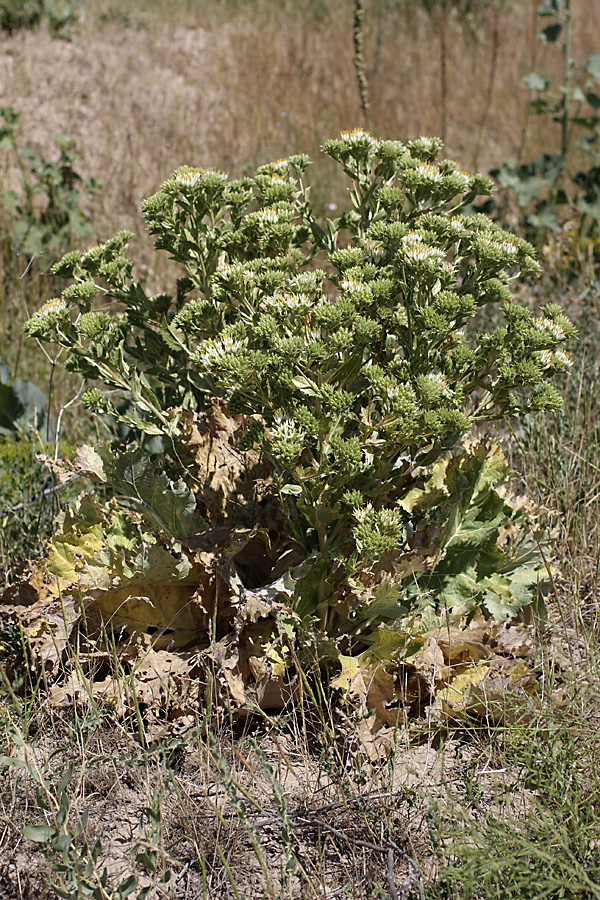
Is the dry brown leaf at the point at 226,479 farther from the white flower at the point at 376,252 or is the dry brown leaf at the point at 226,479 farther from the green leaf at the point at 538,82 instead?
the green leaf at the point at 538,82

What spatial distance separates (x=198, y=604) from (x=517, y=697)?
101cm

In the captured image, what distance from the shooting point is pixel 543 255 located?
17.4 ft

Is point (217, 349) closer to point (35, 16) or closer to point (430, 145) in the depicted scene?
point (430, 145)

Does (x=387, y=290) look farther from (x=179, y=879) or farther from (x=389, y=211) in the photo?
(x=179, y=879)

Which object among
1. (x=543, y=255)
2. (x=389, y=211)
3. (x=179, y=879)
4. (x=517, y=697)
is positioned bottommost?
(x=179, y=879)

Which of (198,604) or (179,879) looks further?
(198,604)

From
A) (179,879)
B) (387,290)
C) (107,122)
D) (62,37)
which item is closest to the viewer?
(179,879)

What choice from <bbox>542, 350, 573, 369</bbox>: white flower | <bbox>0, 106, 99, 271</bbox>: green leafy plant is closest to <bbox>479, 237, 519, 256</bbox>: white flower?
<bbox>542, 350, 573, 369</bbox>: white flower

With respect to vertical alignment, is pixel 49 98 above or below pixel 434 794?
above

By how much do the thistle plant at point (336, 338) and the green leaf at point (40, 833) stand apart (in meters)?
0.90

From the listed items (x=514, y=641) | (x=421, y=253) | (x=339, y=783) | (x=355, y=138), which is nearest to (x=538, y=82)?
(x=355, y=138)

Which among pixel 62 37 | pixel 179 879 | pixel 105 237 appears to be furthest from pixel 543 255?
pixel 62 37

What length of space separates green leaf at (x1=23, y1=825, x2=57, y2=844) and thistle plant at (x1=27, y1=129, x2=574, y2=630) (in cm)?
90

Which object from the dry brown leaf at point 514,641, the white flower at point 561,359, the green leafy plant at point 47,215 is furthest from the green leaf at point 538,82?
the dry brown leaf at point 514,641
